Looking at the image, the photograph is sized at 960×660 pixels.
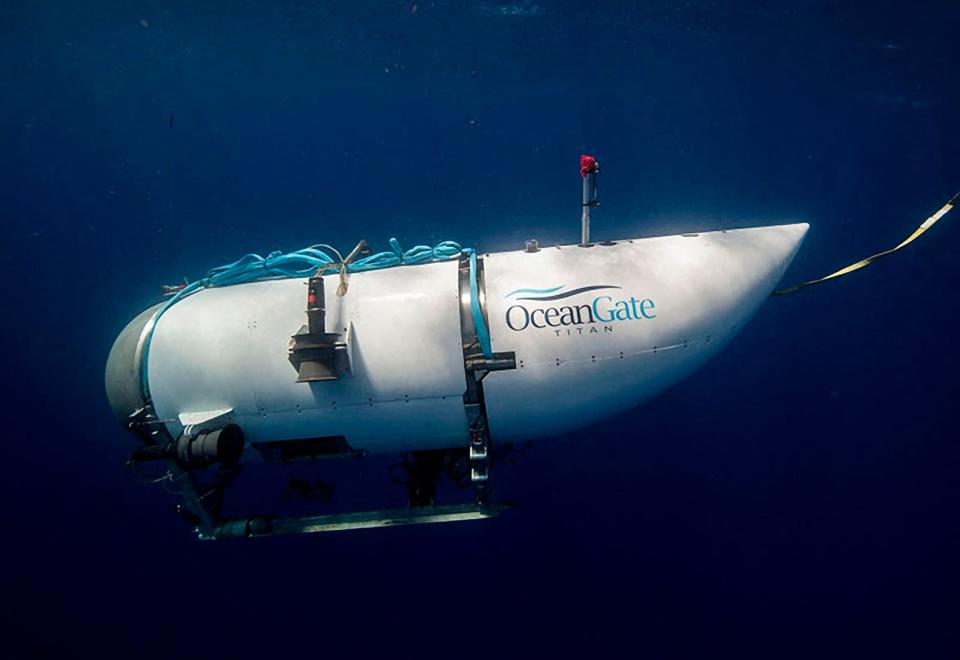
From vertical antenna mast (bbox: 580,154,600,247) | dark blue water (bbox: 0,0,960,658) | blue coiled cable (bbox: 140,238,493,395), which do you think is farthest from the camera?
dark blue water (bbox: 0,0,960,658)

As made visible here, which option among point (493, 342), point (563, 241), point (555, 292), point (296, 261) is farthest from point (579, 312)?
point (563, 241)

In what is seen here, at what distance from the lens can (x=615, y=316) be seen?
226cm

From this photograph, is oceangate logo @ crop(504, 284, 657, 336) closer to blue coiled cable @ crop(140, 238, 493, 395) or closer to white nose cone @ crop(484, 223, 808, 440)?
white nose cone @ crop(484, 223, 808, 440)

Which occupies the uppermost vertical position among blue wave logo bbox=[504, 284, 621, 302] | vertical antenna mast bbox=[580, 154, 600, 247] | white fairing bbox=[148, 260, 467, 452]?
vertical antenna mast bbox=[580, 154, 600, 247]

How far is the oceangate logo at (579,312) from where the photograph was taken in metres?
2.26

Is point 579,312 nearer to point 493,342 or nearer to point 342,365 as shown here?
point 493,342

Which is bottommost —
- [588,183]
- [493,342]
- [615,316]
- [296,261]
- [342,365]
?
[342,365]

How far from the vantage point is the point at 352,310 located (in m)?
2.40

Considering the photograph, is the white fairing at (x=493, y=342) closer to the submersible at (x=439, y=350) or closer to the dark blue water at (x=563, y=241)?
the submersible at (x=439, y=350)

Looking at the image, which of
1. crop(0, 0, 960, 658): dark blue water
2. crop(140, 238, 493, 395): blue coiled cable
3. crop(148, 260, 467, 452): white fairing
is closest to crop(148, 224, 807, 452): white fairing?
crop(148, 260, 467, 452): white fairing

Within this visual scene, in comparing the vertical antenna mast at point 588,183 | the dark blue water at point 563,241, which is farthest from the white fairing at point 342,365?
the dark blue water at point 563,241

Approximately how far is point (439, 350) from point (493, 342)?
12.8 inches

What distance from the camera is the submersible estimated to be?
7.42 feet

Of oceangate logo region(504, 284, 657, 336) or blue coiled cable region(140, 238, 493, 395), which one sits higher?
blue coiled cable region(140, 238, 493, 395)
